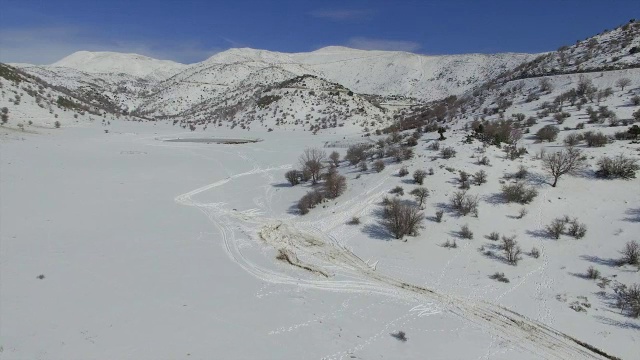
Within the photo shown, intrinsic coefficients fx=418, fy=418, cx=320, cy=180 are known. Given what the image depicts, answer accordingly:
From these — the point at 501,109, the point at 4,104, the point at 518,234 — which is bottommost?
the point at 518,234

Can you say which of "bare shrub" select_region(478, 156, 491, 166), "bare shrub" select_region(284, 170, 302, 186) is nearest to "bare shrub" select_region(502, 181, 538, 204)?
"bare shrub" select_region(478, 156, 491, 166)

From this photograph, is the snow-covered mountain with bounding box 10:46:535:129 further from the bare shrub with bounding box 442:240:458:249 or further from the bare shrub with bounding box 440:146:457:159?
the bare shrub with bounding box 442:240:458:249

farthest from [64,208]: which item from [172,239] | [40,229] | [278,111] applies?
[278,111]

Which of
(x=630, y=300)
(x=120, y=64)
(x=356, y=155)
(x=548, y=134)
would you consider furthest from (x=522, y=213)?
(x=120, y=64)

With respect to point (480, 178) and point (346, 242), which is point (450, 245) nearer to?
point (346, 242)

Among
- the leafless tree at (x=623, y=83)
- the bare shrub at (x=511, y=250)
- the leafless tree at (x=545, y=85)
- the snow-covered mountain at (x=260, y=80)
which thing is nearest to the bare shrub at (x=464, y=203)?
the bare shrub at (x=511, y=250)

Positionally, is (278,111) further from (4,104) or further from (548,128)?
(548,128)

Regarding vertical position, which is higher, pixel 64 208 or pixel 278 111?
pixel 278 111
